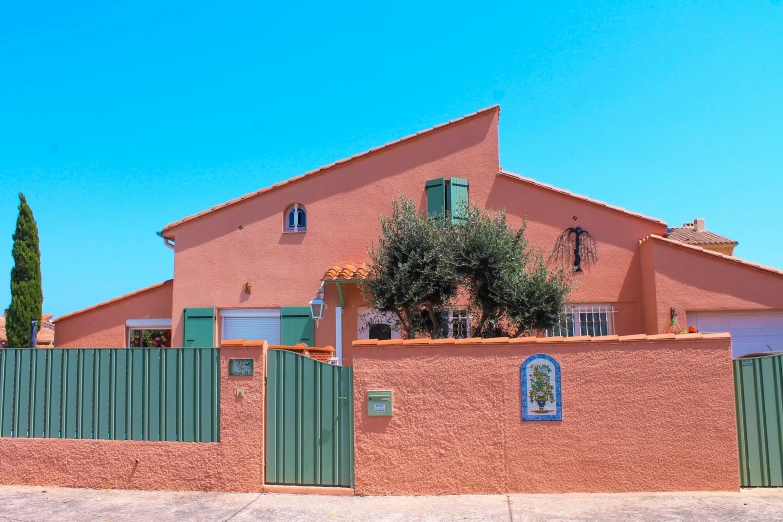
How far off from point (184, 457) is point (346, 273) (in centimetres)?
578

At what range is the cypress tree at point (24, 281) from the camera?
16641 millimetres

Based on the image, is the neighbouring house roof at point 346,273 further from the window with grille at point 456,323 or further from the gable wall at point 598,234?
the gable wall at point 598,234

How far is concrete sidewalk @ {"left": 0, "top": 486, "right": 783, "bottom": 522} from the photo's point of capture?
7.06 meters

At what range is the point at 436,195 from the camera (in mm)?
14000

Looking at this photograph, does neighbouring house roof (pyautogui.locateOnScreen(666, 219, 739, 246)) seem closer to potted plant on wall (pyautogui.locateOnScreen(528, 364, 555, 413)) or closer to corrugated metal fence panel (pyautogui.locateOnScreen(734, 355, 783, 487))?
corrugated metal fence panel (pyautogui.locateOnScreen(734, 355, 783, 487))

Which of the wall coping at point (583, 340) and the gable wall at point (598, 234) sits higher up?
the gable wall at point (598, 234)

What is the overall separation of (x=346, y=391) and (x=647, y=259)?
7.48 metres

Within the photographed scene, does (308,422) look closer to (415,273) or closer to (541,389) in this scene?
(541,389)

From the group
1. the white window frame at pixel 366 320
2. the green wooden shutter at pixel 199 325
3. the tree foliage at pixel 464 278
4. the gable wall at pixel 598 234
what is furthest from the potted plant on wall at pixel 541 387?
the green wooden shutter at pixel 199 325

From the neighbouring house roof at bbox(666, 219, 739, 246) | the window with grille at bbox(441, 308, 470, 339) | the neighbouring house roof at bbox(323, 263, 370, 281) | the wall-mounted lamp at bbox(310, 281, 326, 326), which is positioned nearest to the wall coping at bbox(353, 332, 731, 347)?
the window with grille at bbox(441, 308, 470, 339)

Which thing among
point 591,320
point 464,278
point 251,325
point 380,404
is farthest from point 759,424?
point 251,325

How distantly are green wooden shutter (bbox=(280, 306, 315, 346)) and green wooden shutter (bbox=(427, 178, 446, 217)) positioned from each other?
329 cm

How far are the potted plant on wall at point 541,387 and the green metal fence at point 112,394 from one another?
386 cm

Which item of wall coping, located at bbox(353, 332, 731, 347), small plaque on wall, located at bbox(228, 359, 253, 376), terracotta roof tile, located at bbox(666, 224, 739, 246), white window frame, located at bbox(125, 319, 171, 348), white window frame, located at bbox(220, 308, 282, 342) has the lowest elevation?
small plaque on wall, located at bbox(228, 359, 253, 376)
